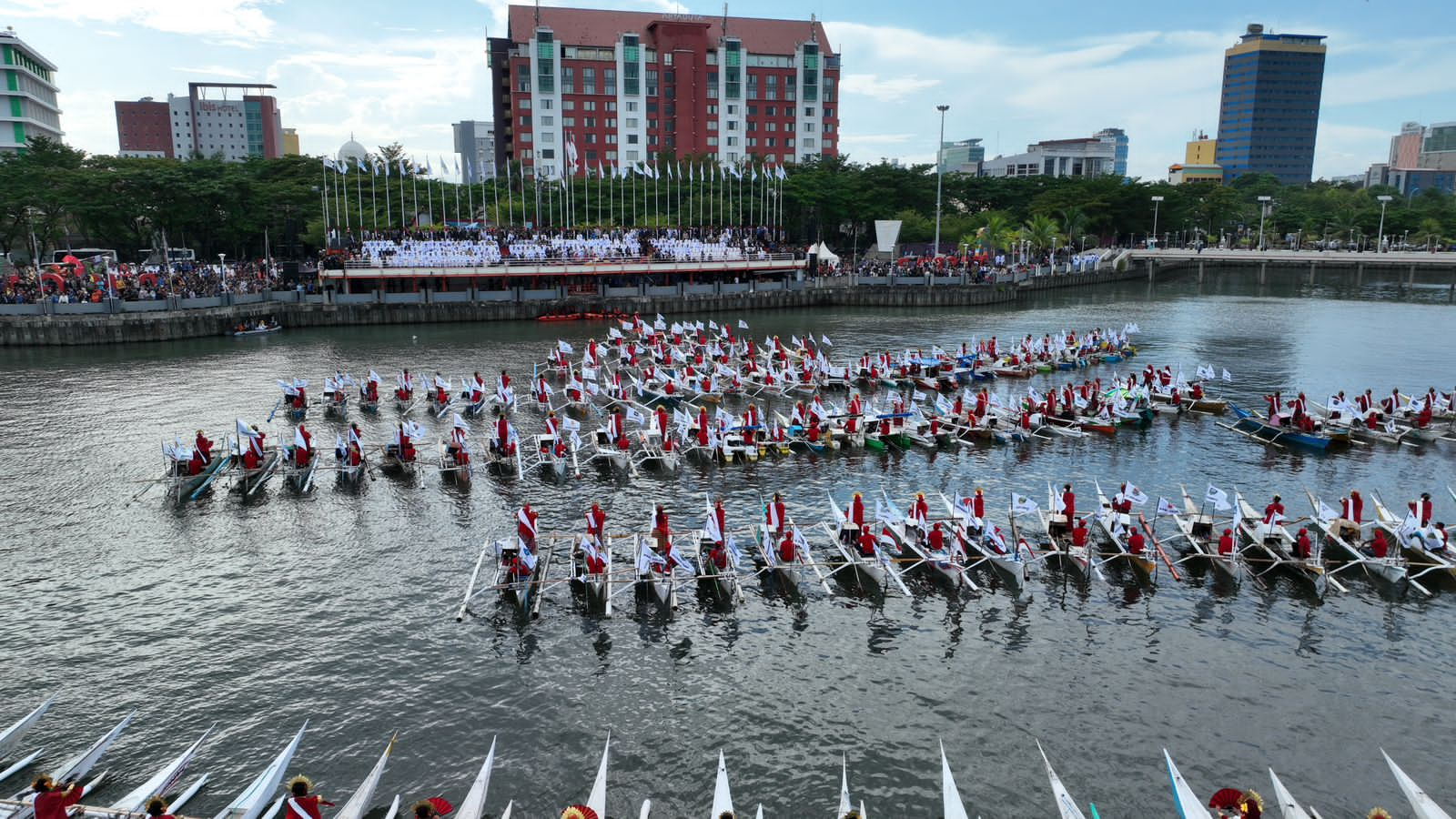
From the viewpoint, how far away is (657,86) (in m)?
137

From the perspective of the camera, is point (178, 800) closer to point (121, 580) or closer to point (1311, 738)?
point (121, 580)

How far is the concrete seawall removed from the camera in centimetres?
6178

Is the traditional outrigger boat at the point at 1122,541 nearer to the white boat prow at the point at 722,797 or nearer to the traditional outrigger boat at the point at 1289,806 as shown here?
the traditional outrigger boat at the point at 1289,806

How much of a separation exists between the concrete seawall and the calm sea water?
1421 inches

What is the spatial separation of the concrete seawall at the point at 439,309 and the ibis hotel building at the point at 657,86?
54.0 m

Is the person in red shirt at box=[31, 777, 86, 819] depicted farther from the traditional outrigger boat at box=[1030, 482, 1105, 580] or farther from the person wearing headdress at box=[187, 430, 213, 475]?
the traditional outrigger boat at box=[1030, 482, 1105, 580]

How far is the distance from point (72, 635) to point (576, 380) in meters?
26.7

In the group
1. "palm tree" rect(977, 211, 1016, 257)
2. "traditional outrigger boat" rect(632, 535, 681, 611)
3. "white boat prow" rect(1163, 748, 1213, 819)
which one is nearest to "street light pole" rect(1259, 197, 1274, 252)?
"palm tree" rect(977, 211, 1016, 257)

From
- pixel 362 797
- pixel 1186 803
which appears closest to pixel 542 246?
pixel 362 797

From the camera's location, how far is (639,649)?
67.3 ft

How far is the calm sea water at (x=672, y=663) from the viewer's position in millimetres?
16641

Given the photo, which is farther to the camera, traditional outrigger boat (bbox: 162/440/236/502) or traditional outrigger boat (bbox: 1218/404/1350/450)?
traditional outrigger boat (bbox: 1218/404/1350/450)

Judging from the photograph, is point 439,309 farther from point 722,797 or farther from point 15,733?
point 722,797

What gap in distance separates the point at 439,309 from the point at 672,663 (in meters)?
60.0
